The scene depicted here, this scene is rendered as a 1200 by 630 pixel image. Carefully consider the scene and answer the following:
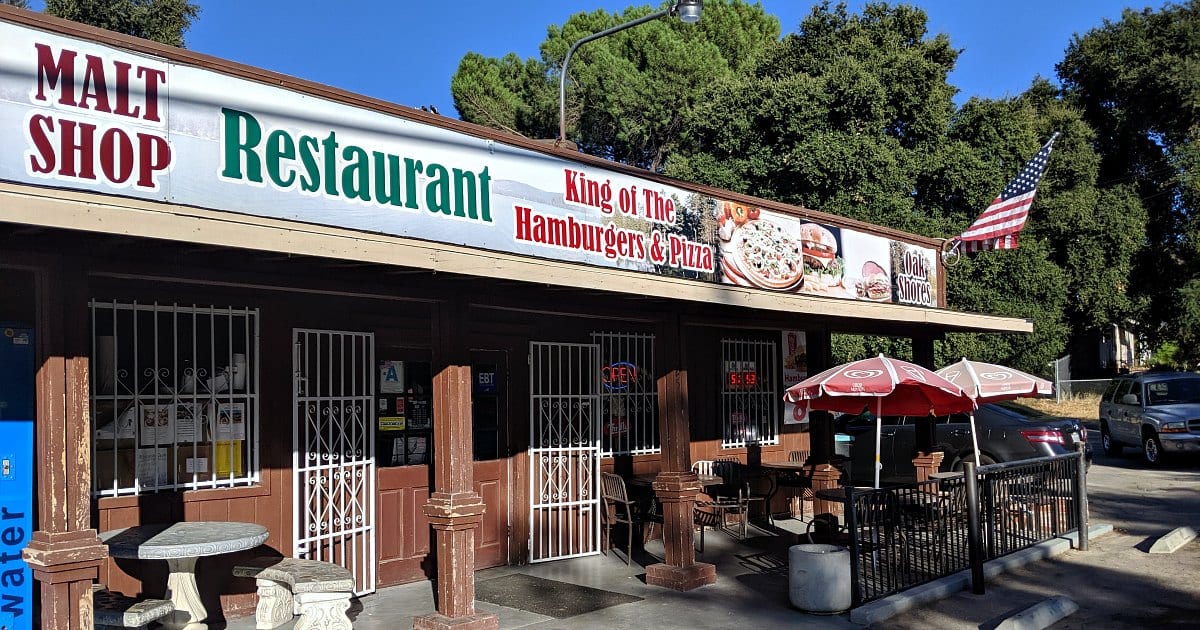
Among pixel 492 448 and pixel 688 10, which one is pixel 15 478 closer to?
pixel 492 448

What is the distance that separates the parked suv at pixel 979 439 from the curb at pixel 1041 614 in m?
6.63

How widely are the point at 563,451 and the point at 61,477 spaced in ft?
19.4

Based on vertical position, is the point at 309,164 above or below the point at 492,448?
above

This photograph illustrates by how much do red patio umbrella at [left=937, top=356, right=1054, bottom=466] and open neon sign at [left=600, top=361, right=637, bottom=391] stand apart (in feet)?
10.9

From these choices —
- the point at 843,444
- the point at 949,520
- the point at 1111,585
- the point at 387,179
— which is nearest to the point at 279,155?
the point at 387,179

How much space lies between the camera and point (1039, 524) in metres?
10.9

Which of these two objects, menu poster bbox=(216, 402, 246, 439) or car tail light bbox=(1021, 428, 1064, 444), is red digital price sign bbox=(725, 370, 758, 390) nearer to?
car tail light bbox=(1021, 428, 1064, 444)

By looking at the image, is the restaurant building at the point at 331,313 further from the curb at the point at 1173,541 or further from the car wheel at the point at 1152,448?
the car wheel at the point at 1152,448

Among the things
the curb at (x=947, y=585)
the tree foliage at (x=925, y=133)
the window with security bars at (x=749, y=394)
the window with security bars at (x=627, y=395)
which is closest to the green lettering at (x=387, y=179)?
the window with security bars at (x=627, y=395)

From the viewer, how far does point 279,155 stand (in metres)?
6.35

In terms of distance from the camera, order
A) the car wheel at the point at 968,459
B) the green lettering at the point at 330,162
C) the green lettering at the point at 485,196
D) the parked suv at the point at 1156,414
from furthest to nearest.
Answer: the parked suv at the point at 1156,414, the car wheel at the point at 968,459, the green lettering at the point at 485,196, the green lettering at the point at 330,162

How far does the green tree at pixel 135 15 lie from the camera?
27.9 meters

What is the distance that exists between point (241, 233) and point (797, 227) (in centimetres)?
735

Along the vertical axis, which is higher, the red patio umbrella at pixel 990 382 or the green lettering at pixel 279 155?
the green lettering at pixel 279 155
